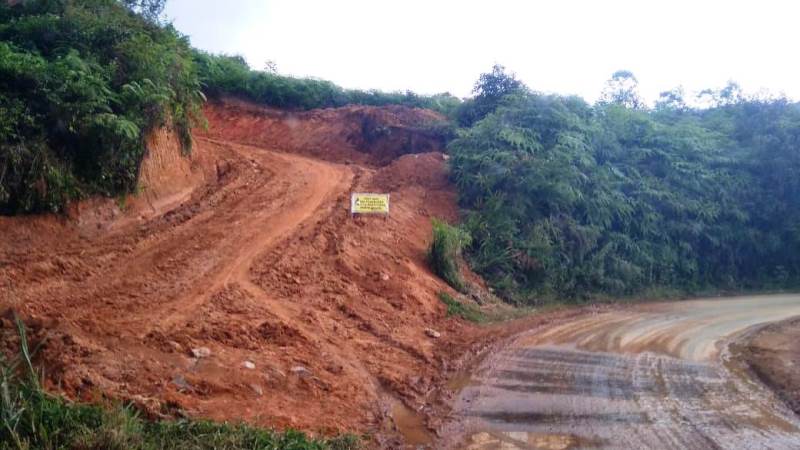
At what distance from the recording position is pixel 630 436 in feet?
24.9

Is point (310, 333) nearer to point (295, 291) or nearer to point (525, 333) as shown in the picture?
point (295, 291)

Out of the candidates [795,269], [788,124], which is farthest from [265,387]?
[788,124]

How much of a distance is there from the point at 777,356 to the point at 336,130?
15636mm

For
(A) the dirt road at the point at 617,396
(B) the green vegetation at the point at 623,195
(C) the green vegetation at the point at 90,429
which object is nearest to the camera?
(C) the green vegetation at the point at 90,429

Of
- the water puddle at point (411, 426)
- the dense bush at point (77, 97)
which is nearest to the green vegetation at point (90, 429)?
the water puddle at point (411, 426)

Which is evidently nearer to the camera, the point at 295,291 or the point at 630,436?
the point at 630,436

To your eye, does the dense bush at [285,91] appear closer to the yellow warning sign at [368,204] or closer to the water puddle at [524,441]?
the yellow warning sign at [368,204]

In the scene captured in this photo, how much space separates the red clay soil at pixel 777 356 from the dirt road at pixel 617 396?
0.24 meters

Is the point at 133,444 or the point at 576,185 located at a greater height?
the point at 576,185

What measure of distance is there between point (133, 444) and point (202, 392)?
5.05ft

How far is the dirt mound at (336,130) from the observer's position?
22094 mm

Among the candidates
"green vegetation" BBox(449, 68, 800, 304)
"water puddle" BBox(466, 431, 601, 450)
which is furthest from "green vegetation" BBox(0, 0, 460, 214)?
"green vegetation" BBox(449, 68, 800, 304)

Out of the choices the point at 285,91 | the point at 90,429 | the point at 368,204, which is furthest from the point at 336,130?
the point at 90,429

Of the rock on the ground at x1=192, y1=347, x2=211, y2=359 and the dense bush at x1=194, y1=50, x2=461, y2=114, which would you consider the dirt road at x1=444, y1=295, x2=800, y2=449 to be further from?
the dense bush at x1=194, y1=50, x2=461, y2=114
